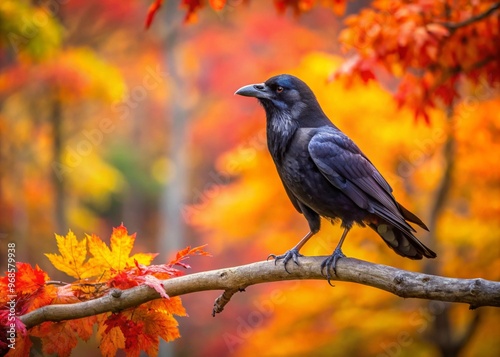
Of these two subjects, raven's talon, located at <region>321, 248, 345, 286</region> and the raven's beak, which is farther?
the raven's beak

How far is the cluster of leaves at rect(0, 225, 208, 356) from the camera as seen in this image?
2.86 meters

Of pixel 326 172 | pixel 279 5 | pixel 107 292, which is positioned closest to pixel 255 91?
pixel 326 172

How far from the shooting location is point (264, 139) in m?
7.48

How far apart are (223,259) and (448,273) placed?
29.3 ft

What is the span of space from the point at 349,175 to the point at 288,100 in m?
0.62

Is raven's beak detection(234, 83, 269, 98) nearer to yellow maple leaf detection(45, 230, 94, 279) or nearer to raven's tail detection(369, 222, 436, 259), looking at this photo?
raven's tail detection(369, 222, 436, 259)

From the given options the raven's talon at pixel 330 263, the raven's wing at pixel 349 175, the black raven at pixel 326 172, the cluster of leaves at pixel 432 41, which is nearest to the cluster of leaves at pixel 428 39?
the cluster of leaves at pixel 432 41

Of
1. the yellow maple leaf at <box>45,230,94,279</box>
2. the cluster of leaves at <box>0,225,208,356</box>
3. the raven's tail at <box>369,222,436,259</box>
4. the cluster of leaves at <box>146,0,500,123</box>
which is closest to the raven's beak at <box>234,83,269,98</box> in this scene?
the cluster of leaves at <box>146,0,500,123</box>

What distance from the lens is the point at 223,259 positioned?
15789mm

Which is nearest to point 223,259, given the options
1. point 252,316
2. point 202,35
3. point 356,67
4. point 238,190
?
point 252,316

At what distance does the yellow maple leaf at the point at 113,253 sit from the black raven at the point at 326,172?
40.1 inches

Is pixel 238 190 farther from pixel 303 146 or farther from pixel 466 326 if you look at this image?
pixel 303 146

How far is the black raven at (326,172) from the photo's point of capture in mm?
3529

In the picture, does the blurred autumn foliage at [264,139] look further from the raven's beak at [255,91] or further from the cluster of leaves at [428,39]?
the raven's beak at [255,91]
